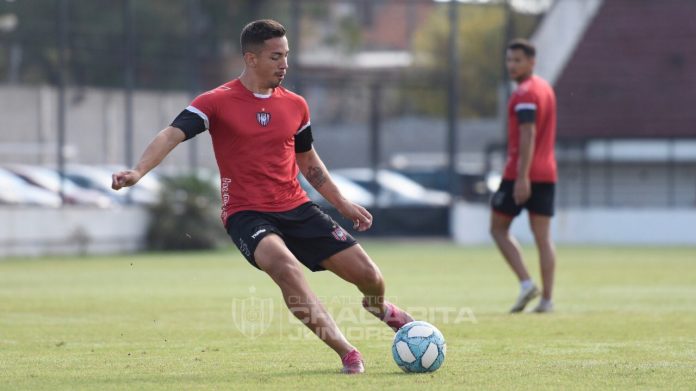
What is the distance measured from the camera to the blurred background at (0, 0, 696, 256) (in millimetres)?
28094

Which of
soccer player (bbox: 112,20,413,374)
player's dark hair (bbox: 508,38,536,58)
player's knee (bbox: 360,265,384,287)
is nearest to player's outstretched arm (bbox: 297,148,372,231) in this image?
soccer player (bbox: 112,20,413,374)

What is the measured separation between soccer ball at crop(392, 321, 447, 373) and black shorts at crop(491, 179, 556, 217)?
4796mm

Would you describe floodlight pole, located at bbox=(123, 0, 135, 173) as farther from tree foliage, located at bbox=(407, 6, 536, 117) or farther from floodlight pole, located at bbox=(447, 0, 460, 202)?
tree foliage, located at bbox=(407, 6, 536, 117)

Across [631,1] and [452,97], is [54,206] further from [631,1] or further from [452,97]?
[631,1]

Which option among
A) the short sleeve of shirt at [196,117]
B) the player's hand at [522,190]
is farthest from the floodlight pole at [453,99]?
the short sleeve of shirt at [196,117]

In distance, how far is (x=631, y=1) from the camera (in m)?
→ 37.4

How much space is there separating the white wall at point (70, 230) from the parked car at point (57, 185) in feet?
2.78

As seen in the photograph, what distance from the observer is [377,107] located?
3366 centimetres

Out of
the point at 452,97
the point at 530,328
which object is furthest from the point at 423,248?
the point at 530,328

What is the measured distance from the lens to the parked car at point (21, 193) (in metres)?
25.7

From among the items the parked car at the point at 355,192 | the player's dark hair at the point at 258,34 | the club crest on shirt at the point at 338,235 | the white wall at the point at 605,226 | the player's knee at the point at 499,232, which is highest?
the player's dark hair at the point at 258,34

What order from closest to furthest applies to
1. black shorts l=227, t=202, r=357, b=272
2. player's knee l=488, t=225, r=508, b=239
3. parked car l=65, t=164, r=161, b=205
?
black shorts l=227, t=202, r=357, b=272, player's knee l=488, t=225, r=508, b=239, parked car l=65, t=164, r=161, b=205

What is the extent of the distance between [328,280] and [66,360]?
31.9ft

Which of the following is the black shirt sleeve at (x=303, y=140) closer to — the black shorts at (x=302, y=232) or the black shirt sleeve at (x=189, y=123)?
the black shorts at (x=302, y=232)
